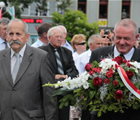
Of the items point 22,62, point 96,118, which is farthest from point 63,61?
point 96,118

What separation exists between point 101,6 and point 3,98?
160ft

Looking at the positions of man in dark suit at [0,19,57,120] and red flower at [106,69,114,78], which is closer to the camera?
red flower at [106,69,114,78]

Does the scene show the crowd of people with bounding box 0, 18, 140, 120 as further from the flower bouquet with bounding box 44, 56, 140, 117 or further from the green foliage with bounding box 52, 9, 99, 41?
the green foliage with bounding box 52, 9, 99, 41

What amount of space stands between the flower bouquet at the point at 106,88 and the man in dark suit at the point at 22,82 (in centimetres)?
72

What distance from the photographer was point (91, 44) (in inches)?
402

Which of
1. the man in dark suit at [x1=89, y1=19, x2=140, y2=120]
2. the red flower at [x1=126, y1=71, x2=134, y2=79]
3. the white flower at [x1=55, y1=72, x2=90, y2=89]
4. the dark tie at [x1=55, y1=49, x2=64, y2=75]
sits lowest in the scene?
the dark tie at [x1=55, y1=49, x2=64, y2=75]

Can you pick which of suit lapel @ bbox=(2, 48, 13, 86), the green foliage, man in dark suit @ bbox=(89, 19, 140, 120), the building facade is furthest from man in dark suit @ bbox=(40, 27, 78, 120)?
the building facade

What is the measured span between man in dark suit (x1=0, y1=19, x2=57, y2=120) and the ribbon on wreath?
1213mm

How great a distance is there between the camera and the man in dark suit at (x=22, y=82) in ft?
15.9

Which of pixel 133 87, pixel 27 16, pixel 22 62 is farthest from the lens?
pixel 27 16

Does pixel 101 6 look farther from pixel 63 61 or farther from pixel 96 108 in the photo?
pixel 96 108

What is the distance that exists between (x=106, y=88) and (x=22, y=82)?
1.30 metres

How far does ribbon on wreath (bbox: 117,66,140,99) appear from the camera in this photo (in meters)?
3.82

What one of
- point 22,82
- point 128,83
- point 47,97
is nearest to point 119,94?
point 128,83
